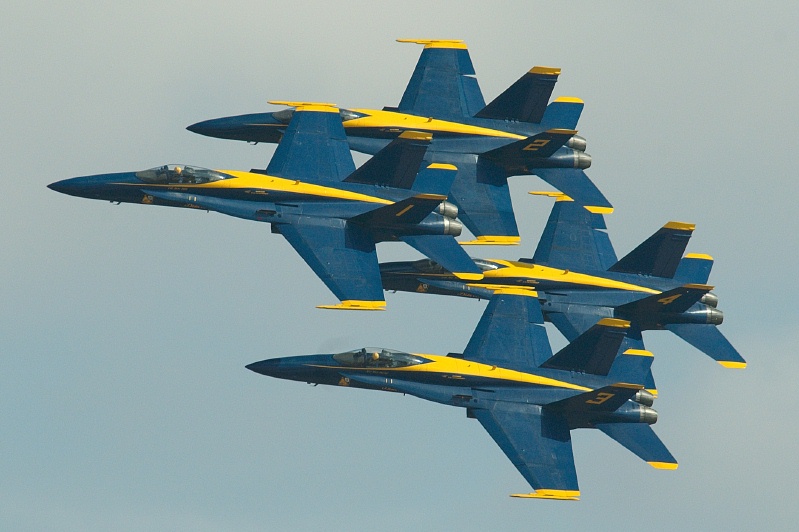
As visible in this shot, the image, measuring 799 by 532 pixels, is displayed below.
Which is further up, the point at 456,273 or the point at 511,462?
the point at 456,273

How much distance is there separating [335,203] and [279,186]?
236cm

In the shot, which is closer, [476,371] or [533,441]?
[533,441]

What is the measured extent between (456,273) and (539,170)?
25.4 ft

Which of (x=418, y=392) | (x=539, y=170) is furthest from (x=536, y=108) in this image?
(x=418, y=392)

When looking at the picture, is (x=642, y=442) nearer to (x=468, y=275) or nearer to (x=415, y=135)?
(x=468, y=275)

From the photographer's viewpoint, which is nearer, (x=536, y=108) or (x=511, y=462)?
(x=511, y=462)

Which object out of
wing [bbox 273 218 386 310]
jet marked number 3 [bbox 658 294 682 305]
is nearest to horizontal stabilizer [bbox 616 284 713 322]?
jet marked number 3 [bbox 658 294 682 305]

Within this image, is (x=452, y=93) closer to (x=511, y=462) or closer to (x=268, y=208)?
(x=268, y=208)

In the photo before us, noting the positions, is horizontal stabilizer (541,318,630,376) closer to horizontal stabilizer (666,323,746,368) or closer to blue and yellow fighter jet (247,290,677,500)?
blue and yellow fighter jet (247,290,677,500)

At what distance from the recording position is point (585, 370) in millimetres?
95812

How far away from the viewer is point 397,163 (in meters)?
98.0

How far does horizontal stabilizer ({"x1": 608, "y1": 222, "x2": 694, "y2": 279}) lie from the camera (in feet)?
333

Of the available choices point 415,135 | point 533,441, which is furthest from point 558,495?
point 415,135

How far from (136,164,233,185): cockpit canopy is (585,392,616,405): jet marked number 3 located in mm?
17372
